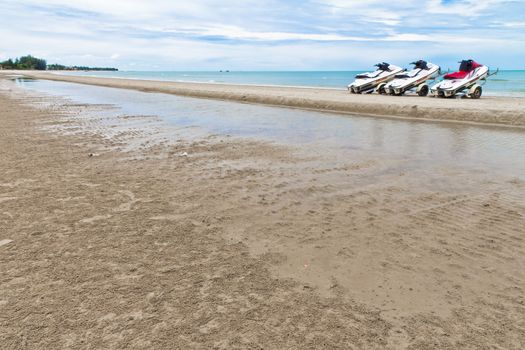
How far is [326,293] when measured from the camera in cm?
385

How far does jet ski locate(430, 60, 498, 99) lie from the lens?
81.7 feet

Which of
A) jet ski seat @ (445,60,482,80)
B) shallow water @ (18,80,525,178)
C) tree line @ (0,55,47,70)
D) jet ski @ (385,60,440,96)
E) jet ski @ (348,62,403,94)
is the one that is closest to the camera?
shallow water @ (18,80,525,178)

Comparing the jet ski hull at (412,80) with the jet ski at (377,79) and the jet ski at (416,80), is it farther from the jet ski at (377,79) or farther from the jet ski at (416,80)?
the jet ski at (377,79)

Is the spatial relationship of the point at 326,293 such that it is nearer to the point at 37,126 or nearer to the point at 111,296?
the point at 111,296

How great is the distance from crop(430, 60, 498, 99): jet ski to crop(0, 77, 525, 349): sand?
19314mm

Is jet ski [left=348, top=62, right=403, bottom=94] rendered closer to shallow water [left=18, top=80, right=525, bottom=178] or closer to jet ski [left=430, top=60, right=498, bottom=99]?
jet ski [left=430, top=60, right=498, bottom=99]

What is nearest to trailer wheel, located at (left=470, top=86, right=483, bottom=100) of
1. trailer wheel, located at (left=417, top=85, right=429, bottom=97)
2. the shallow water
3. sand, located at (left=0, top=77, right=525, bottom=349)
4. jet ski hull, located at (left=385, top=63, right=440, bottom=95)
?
trailer wheel, located at (left=417, top=85, right=429, bottom=97)

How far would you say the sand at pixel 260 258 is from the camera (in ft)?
10.7

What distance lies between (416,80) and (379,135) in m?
17.3

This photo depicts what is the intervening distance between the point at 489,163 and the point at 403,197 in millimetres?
3965

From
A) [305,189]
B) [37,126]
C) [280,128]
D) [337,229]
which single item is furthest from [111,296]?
[37,126]

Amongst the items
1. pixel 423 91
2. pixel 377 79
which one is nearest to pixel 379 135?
pixel 423 91

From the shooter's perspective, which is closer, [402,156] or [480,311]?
[480,311]

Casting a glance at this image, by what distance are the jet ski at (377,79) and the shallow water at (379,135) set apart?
12.5 m
